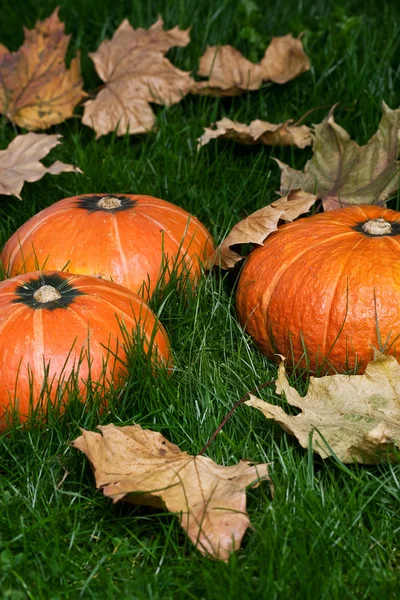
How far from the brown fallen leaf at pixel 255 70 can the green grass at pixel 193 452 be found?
0.62 feet

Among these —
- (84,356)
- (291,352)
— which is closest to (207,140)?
(291,352)

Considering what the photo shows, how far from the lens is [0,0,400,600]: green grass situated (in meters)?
1.96

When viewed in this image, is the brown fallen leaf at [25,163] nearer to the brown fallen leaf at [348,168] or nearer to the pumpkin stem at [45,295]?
the pumpkin stem at [45,295]

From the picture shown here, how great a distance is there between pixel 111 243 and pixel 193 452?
3.00 ft

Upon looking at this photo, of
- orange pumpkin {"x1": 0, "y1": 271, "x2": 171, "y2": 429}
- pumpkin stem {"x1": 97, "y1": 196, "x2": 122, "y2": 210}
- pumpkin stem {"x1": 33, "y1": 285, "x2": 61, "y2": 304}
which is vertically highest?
pumpkin stem {"x1": 97, "y1": 196, "x2": 122, "y2": 210}

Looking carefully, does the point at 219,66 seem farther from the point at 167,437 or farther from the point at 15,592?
the point at 15,592

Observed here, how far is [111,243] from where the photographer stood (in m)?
2.98

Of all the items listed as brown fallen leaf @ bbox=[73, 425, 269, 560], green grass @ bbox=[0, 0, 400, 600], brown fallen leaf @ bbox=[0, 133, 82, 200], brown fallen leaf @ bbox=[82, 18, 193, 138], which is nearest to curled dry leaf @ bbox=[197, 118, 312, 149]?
green grass @ bbox=[0, 0, 400, 600]

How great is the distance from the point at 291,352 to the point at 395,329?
0.35 m

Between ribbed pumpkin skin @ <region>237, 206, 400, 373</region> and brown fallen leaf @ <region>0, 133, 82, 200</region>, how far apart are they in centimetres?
101

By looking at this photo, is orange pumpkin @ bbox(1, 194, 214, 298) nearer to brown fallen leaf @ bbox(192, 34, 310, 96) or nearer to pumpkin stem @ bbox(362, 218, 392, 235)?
pumpkin stem @ bbox(362, 218, 392, 235)

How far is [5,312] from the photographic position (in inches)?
102

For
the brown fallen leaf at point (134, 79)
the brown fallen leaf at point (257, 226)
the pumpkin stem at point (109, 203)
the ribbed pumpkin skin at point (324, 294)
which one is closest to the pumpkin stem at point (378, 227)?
the ribbed pumpkin skin at point (324, 294)

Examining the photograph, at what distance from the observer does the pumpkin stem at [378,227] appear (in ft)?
9.28
